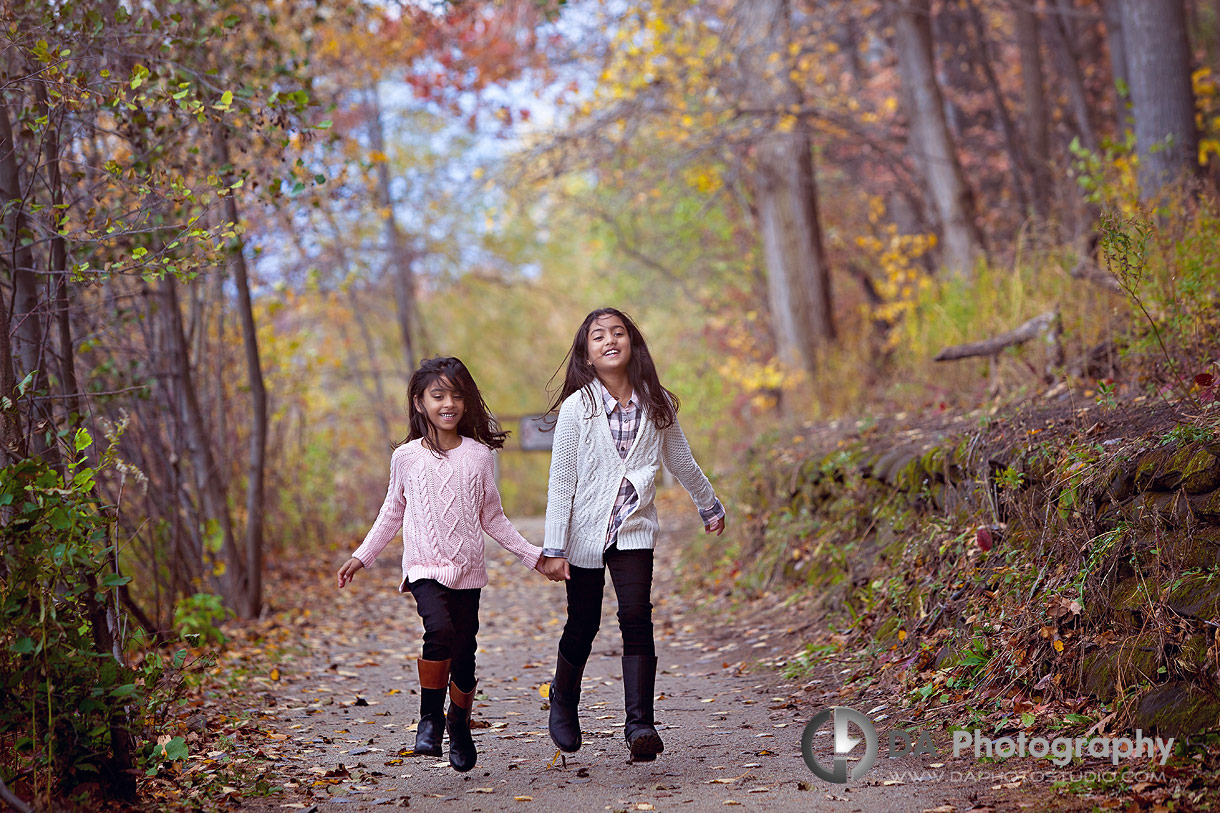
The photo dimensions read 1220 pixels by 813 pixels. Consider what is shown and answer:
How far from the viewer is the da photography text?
382 cm

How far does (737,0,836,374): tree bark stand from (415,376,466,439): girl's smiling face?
9095 millimetres

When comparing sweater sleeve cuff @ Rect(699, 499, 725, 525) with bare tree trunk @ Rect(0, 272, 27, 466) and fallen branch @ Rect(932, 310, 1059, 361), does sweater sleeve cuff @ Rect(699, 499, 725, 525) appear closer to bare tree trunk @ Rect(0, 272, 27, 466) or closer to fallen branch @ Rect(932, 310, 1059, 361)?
bare tree trunk @ Rect(0, 272, 27, 466)

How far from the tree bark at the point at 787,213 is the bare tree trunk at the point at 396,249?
25.0 feet

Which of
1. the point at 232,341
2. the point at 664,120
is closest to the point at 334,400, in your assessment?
the point at 664,120

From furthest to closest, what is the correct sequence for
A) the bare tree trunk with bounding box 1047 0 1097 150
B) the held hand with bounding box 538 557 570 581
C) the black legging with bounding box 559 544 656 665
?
the bare tree trunk with bounding box 1047 0 1097 150, the black legging with bounding box 559 544 656 665, the held hand with bounding box 538 557 570 581

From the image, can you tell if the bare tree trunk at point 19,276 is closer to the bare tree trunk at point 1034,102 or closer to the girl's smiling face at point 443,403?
the girl's smiling face at point 443,403

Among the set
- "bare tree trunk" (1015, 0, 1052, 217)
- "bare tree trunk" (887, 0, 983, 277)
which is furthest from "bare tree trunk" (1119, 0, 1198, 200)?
"bare tree trunk" (1015, 0, 1052, 217)

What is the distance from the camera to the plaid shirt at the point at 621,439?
4.48 m

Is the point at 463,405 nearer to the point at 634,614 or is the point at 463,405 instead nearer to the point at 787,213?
the point at 634,614

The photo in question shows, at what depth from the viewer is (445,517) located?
455cm

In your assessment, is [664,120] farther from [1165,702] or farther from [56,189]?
[1165,702]

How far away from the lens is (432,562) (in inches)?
177

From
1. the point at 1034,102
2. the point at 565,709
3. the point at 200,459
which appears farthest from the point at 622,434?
the point at 1034,102

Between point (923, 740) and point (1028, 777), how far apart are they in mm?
663
